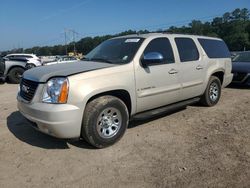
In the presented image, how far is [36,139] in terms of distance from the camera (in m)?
4.91

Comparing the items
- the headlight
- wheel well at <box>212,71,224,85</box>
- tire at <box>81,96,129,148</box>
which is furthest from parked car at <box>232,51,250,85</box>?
the headlight

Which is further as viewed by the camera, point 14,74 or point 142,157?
point 14,74

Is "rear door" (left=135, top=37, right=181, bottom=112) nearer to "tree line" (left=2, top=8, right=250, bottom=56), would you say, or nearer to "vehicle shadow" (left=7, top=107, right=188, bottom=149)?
"vehicle shadow" (left=7, top=107, right=188, bottom=149)

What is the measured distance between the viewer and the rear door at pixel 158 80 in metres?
5.00

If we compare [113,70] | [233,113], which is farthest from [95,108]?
[233,113]

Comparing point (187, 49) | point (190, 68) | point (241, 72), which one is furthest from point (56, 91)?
point (241, 72)

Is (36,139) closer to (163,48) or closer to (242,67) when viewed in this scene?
(163,48)

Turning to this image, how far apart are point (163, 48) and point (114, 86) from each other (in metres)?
1.59

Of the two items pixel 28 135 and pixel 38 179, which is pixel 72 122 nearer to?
pixel 38 179

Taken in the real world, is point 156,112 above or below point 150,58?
below

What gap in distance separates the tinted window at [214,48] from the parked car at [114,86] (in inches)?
8.1

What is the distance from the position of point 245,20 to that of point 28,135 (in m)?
110

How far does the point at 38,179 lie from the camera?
359cm

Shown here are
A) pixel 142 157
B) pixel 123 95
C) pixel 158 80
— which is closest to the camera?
pixel 142 157
